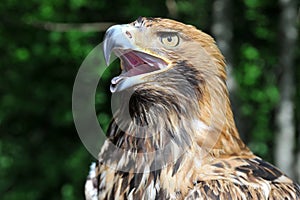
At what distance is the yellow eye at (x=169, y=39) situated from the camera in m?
3.33

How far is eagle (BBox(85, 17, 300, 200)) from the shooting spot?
3279mm

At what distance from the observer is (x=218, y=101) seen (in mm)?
3469

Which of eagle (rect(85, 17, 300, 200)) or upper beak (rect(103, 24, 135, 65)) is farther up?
upper beak (rect(103, 24, 135, 65))

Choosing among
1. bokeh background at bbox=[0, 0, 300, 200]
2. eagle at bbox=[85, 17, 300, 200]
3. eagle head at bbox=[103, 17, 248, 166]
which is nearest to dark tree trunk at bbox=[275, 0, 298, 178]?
bokeh background at bbox=[0, 0, 300, 200]

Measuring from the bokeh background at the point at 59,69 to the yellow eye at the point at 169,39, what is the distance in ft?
20.9

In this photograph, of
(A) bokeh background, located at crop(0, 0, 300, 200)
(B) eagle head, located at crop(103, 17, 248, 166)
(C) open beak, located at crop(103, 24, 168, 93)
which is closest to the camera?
(C) open beak, located at crop(103, 24, 168, 93)

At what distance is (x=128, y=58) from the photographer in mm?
3367

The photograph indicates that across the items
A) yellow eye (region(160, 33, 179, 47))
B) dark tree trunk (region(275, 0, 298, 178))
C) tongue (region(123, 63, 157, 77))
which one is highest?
yellow eye (region(160, 33, 179, 47))

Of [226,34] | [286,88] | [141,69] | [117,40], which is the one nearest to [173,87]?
[141,69]

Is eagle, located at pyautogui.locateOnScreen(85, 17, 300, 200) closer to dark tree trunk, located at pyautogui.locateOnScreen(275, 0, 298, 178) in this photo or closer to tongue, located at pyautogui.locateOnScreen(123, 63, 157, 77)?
tongue, located at pyautogui.locateOnScreen(123, 63, 157, 77)

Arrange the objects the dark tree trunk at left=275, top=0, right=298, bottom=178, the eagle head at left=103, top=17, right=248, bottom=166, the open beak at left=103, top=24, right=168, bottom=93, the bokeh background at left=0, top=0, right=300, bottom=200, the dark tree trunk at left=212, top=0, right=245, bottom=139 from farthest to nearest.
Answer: the bokeh background at left=0, top=0, right=300, bottom=200 < the dark tree trunk at left=275, top=0, right=298, bottom=178 < the dark tree trunk at left=212, top=0, right=245, bottom=139 < the eagle head at left=103, top=17, right=248, bottom=166 < the open beak at left=103, top=24, right=168, bottom=93

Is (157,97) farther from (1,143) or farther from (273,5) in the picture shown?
(1,143)

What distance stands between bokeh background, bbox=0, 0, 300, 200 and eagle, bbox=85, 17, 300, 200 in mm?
6242

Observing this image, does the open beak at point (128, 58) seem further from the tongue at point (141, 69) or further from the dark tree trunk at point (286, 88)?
the dark tree trunk at point (286, 88)
